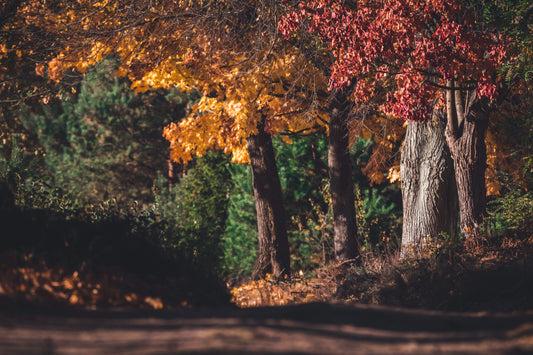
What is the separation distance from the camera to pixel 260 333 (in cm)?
385

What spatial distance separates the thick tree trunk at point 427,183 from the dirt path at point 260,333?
22.8 feet

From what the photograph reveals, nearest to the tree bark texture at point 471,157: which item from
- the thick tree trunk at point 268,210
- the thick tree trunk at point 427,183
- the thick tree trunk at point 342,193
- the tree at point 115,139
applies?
the thick tree trunk at point 427,183

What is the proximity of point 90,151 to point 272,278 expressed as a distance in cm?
2074

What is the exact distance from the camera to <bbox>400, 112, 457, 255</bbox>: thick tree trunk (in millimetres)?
11570

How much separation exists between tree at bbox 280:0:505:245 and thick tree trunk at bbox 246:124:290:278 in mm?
3875

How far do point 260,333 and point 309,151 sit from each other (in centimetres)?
1476

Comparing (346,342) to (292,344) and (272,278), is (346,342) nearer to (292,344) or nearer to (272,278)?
(292,344)

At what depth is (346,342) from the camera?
3797 mm

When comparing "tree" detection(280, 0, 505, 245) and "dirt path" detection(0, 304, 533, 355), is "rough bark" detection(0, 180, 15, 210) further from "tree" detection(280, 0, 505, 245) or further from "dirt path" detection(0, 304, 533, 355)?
"tree" detection(280, 0, 505, 245)

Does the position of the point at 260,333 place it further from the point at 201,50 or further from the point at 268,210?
the point at 268,210

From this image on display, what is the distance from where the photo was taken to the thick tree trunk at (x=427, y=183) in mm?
11570

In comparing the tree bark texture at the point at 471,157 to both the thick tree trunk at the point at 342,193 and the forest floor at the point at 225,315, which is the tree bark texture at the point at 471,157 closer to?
the forest floor at the point at 225,315

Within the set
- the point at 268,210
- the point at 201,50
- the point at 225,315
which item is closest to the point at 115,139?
the point at 268,210

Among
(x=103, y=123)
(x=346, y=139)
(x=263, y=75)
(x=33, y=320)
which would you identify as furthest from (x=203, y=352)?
(x=103, y=123)
